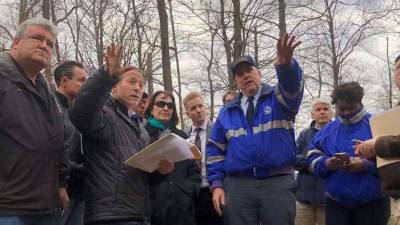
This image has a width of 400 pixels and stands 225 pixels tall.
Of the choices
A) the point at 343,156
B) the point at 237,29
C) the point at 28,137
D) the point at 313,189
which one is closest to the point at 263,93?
the point at 343,156

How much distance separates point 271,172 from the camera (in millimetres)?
3873

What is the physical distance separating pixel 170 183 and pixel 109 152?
46.6 inches

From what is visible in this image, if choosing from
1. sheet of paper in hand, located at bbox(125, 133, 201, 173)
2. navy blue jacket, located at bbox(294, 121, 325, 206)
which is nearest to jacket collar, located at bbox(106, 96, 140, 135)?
sheet of paper in hand, located at bbox(125, 133, 201, 173)

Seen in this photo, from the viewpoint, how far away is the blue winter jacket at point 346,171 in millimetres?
4211

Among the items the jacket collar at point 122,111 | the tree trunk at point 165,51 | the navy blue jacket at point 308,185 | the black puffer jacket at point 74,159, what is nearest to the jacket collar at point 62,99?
the black puffer jacket at point 74,159

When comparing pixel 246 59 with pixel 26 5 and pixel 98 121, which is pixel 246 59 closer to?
pixel 98 121

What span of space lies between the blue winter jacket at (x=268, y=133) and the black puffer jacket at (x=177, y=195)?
0.63m

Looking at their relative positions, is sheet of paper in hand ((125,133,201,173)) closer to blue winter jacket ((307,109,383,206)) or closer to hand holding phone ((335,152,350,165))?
hand holding phone ((335,152,350,165))

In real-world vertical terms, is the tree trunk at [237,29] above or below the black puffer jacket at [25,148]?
above

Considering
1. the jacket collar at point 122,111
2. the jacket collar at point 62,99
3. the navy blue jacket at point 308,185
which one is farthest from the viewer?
the navy blue jacket at point 308,185

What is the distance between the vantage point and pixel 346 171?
4293mm

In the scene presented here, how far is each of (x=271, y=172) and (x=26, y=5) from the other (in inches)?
566

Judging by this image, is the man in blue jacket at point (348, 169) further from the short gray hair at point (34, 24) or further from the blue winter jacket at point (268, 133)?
the short gray hair at point (34, 24)

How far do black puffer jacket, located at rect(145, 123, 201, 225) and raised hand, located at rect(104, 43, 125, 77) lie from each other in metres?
1.47
